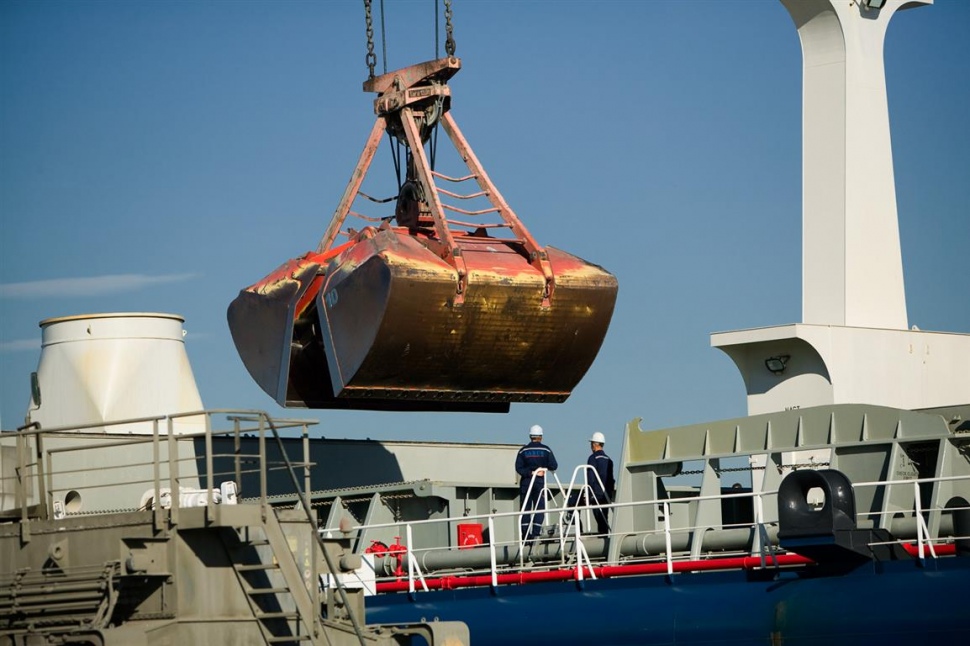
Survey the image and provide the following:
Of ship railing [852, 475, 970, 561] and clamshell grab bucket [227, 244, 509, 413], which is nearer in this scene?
ship railing [852, 475, 970, 561]

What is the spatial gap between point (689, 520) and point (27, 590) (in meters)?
9.54

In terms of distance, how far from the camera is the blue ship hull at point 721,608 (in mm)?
14195

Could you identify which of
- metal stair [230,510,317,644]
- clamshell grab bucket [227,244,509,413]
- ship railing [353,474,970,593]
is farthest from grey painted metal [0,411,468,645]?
clamshell grab bucket [227,244,509,413]

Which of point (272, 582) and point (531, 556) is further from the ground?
point (272, 582)

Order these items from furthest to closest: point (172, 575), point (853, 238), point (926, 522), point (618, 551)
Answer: point (853, 238) < point (618, 551) < point (926, 522) < point (172, 575)

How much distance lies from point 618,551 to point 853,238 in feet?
25.7

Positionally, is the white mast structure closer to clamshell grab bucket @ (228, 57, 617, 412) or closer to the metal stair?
clamshell grab bucket @ (228, 57, 617, 412)

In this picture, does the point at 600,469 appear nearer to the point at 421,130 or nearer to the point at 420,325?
the point at 420,325

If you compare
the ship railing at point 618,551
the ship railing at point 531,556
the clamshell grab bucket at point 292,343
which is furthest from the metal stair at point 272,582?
the clamshell grab bucket at point 292,343

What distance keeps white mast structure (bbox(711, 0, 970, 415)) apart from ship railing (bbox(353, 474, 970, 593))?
324 cm

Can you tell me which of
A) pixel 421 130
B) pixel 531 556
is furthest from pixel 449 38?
pixel 531 556

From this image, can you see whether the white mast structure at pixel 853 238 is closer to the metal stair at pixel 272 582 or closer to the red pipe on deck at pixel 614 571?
the red pipe on deck at pixel 614 571

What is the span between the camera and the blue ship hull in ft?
46.6

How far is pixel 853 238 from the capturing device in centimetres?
2322
